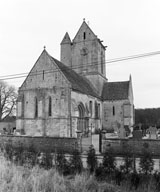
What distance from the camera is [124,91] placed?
36312mm

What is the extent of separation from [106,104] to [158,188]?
2886cm

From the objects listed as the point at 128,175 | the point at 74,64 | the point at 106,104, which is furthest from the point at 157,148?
the point at 74,64

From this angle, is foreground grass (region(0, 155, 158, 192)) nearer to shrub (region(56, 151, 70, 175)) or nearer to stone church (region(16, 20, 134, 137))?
shrub (region(56, 151, 70, 175))

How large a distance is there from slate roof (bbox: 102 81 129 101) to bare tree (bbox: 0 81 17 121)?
76.8 ft

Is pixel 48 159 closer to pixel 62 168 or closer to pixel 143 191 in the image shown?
pixel 62 168

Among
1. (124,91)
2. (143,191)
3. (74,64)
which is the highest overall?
(74,64)

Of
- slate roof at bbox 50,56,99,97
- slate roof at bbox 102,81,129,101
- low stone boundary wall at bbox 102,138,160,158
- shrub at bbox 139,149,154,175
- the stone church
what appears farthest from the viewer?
slate roof at bbox 102,81,129,101

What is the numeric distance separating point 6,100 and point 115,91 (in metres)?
26.6

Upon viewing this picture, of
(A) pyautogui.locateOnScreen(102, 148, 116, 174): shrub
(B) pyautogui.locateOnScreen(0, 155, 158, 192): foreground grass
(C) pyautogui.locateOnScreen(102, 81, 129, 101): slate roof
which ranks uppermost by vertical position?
(C) pyautogui.locateOnScreen(102, 81, 129, 101): slate roof

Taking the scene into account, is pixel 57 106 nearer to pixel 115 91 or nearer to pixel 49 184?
pixel 115 91

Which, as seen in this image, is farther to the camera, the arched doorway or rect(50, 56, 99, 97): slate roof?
the arched doorway

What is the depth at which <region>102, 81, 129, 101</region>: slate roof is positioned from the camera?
1405 inches

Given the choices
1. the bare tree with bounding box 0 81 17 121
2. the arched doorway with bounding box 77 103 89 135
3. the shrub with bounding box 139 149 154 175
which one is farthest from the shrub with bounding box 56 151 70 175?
the bare tree with bounding box 0 81 17 121

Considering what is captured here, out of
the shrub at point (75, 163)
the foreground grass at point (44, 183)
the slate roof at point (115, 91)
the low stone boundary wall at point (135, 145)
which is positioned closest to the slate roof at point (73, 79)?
the slate roof at point (115, 91)
